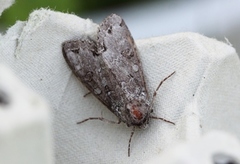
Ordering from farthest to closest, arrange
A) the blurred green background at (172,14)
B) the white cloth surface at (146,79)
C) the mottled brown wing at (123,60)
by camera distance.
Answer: the blurred green background at (172,14) → the mottled brown wing at (123,60) → the white cloth surface at (146,79)

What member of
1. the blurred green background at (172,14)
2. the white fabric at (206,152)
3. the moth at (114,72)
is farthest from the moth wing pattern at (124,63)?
the blurred green background at (172,14)

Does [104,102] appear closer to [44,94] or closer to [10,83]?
[44,94]

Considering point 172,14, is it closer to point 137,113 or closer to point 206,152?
point 137,113

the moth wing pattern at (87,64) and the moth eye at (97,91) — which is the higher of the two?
the moth wing pattern at (87,64)

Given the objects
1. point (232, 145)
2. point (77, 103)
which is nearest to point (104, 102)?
point (77, 103)

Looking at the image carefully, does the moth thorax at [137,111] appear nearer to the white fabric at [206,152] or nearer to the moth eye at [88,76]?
the moth eye at [88,76]

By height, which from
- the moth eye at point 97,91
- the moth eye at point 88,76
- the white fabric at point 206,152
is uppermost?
the white fabric at point 206,152

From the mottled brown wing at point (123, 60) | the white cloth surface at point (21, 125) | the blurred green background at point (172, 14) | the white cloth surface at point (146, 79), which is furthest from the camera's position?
the blurred green background at point (172, 14)
